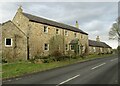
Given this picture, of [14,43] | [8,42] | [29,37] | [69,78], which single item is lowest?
[69,78]

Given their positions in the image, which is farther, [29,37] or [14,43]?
[29,37]

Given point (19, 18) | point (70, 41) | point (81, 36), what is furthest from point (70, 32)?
point (19, 18)

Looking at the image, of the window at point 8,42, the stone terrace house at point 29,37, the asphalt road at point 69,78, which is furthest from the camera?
the stone terrace house at point 29,37

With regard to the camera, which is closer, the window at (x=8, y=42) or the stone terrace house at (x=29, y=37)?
the window at (x=8, y=42)

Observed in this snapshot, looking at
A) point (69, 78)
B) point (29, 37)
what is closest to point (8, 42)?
point (29, 37)

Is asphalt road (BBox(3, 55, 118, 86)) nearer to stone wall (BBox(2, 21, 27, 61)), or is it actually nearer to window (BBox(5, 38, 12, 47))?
stone wall (BBox(2, 21, 27, 61))

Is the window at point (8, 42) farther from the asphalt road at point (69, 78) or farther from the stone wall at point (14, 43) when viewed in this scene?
the asphalt road at point (69, 78)

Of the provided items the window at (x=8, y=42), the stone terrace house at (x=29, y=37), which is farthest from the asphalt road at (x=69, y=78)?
the window at (x=8, y=42)

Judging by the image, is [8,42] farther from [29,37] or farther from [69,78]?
[69,78]

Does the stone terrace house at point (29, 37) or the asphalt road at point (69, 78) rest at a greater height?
the stone terrace house at point (29, 37)

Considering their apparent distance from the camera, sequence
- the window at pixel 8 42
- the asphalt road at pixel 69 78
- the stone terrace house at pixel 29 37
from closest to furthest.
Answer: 1. the asphalt road at pixel 69 78
2. the window at pixel 8 42
3. the stone terrace house at pixel 29 37

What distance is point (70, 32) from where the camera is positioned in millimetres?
49188

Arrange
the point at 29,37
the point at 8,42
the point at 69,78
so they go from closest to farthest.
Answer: the point at 69,78 < the point at 8,42 < the point at 29,37

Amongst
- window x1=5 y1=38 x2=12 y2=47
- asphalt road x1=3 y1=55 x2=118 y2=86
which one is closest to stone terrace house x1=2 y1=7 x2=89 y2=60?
window x1=5 y1=38 x2=12 y2=47
